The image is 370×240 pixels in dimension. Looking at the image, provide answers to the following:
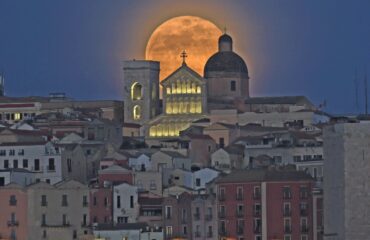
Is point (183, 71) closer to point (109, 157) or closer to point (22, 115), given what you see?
point (22, 115)

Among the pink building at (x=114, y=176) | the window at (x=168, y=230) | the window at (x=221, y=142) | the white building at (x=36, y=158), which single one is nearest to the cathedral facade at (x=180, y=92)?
the window at (x=221, y=142)

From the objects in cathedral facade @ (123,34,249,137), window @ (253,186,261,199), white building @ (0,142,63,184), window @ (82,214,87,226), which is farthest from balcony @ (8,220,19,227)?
cathedral facade @ (123,34,249,137)

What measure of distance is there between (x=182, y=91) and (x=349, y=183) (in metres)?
42.1

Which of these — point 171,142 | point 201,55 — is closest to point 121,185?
point 171,142

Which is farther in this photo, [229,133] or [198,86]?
[198,86]

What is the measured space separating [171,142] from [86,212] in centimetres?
1583

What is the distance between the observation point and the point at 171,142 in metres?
118

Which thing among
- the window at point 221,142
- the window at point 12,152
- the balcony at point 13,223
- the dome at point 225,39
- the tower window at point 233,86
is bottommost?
the balcony at point 13,223

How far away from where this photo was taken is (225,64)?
433 feet

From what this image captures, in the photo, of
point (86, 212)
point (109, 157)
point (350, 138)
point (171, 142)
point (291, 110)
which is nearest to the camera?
point (350, 138)

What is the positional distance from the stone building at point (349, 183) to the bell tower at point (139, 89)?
133 ft

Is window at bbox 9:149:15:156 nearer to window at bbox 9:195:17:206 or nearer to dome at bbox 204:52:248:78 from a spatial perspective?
window at bbox 9:195:17:206

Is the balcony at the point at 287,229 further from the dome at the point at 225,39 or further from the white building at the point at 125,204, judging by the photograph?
the dome at the point at 225,39

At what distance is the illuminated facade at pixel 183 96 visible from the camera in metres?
129
